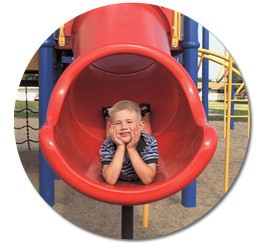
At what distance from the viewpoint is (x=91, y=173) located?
140cm

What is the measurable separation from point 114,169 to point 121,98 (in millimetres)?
729

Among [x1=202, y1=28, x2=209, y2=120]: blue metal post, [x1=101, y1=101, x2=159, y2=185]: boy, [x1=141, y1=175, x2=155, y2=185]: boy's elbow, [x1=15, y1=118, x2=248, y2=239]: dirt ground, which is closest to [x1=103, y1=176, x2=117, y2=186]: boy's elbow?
[x1=101, y1=101, x2=159, y2=185]: boy

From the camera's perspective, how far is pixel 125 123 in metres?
1.36

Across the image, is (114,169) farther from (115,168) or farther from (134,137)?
(134,137)

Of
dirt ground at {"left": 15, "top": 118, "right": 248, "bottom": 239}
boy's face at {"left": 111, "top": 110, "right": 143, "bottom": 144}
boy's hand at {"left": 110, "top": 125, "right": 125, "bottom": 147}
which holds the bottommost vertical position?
dirt ground at {"left": 15, "top": 118, "right": 248, "bottom": 239}

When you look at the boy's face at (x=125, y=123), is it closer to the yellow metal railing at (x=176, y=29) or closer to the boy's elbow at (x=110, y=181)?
the boy's elbow at (x=110, y=181)

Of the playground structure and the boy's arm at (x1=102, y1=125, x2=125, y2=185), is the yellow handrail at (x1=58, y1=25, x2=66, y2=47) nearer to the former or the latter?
the playground structure

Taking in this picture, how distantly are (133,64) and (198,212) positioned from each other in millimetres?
1138

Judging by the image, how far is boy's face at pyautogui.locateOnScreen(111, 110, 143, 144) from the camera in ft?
4.33

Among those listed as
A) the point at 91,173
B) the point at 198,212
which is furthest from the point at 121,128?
the point at 198,212

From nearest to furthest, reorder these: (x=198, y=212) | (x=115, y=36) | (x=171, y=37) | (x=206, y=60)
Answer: (x=115, y=36) < (x=171, y=37) < (x=198, y=212) < (x=206, y=60)

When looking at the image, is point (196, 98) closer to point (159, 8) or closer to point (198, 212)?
point (159, 8)

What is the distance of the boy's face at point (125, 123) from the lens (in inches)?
51.9

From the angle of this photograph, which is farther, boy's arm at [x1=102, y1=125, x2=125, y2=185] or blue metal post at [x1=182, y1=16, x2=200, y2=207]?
blue metal post at [x1=182, y1=16, x2=200, y2=207]
